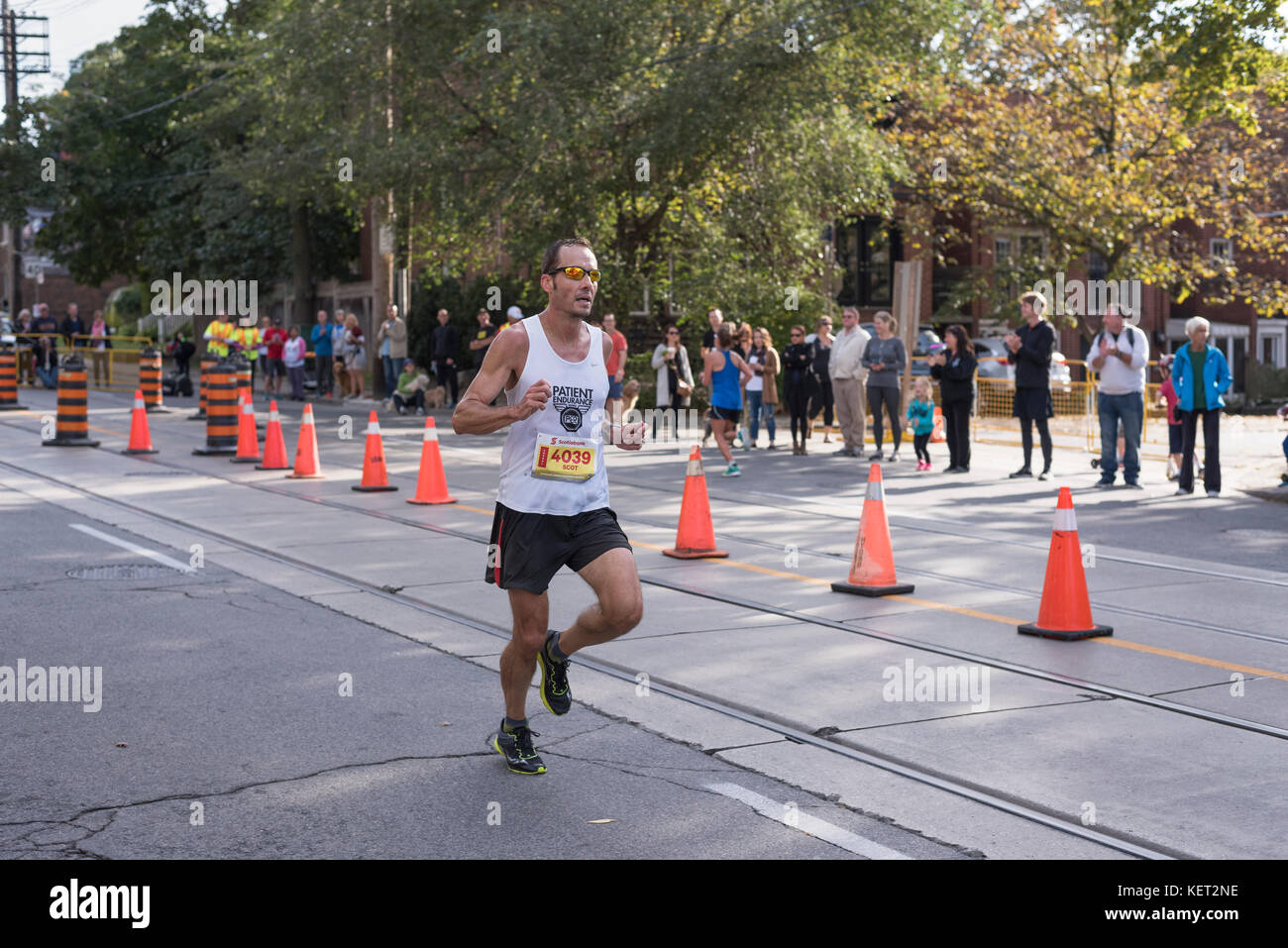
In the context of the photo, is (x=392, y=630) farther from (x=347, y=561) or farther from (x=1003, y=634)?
(x=1003, y=634)

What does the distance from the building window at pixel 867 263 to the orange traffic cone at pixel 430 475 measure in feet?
99.7

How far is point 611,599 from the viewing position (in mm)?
5668

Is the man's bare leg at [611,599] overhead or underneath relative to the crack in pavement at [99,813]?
overhead

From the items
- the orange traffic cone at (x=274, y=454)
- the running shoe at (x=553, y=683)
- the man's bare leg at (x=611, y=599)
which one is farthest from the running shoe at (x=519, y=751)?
the orange traffic cone at (x=274, y=454)

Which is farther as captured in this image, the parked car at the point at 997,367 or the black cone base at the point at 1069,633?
the parked car at the point at 997,367

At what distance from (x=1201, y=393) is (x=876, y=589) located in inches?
309

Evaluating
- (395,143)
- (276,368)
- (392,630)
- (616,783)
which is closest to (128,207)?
(276,368)

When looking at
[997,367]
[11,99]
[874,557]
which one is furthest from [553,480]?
[11,99]

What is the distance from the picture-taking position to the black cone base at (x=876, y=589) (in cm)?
955

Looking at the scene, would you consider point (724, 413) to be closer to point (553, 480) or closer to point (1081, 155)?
point (553, 480)

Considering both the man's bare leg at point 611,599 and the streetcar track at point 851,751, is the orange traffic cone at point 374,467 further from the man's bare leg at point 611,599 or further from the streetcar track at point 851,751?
the man's bare leg at point 611,599

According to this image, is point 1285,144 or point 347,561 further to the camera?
point 1285,144

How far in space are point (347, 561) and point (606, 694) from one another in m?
4.22

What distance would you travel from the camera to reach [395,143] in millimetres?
26219
